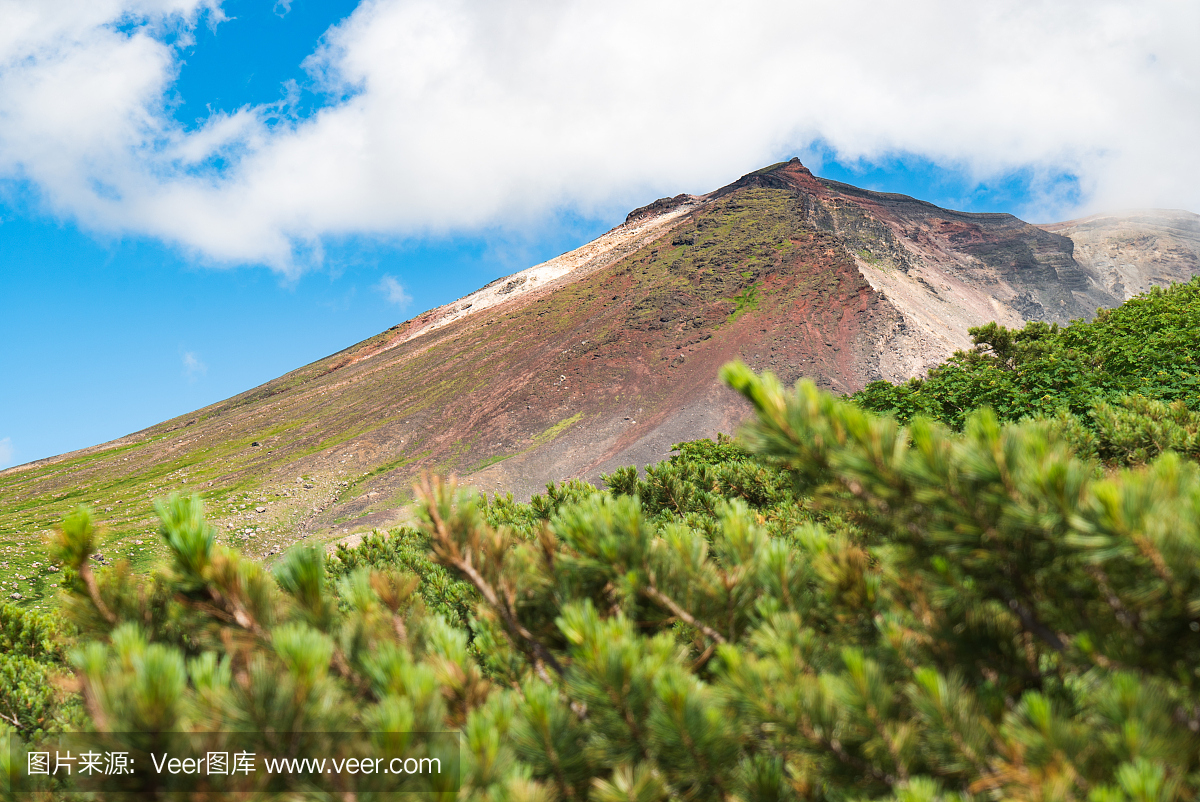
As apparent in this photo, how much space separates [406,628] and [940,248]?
241 feet

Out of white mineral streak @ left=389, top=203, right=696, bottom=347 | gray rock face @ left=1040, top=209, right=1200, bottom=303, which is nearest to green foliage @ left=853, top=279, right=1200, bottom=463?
white mineral streak @ left=389, top=203, right=696, bottom=347

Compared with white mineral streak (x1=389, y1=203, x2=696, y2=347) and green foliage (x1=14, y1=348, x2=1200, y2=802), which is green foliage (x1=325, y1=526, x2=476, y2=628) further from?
white mineral streak (x1=389, y1=203, x2=696, y2=347)

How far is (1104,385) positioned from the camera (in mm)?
7645

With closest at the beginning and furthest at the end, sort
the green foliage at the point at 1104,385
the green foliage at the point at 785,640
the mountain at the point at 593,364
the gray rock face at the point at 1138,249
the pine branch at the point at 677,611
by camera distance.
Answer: the green foliage at the point at 785,640
the pine branch at the point at 677,611
the green foliage at the point at 1104,385
the mountain at the point at 593,364
the gray rock face at the point at 1138,249

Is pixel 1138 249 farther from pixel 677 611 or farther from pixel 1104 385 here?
pixel 677 611

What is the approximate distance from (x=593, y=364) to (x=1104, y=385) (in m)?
31.7

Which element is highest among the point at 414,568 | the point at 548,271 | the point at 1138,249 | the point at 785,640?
the point at 548,271

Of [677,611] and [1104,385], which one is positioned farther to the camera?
[1104,385]

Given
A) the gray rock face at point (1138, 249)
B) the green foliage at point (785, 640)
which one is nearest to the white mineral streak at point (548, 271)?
the gray rock face at point (1138, 249)

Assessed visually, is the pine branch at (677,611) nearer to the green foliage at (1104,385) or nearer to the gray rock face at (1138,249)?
the green foliage at (1104,385)

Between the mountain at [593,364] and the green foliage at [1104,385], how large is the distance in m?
18.0

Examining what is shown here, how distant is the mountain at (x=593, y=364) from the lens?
2936 centimetres

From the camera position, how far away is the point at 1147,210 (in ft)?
267

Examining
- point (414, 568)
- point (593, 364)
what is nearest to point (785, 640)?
point (414, 568)
